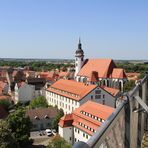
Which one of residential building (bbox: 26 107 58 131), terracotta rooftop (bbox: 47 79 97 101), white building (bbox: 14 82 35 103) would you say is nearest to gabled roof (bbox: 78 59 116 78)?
terracotta rooftop (bbox: 47 79 97 101)

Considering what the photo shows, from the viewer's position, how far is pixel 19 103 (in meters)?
54.2

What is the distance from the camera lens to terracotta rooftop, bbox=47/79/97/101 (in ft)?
131

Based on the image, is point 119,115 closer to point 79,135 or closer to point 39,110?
point 79,135

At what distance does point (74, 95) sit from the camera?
4125cm

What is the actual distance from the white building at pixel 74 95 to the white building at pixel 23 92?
8881mm

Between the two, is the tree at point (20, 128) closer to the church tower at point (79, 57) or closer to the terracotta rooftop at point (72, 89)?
the terracotta rooftop at point (72, 89)

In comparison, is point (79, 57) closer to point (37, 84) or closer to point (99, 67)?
point (99, 67)

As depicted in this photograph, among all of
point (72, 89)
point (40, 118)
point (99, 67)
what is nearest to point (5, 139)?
point (40, 118)

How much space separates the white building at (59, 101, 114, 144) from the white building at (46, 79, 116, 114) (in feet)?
23.0

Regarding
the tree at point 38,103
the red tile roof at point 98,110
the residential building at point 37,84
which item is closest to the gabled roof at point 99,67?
the residential building at point 37,84

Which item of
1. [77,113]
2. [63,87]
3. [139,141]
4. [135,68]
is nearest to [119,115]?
[139,141]

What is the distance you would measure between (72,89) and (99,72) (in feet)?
39.9

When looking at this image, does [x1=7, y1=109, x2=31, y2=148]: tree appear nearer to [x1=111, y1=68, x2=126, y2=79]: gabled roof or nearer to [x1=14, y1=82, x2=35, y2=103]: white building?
[x1=111, y1=68, x2=126, y2=79]: gabled roof

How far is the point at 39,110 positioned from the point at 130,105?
118ft
